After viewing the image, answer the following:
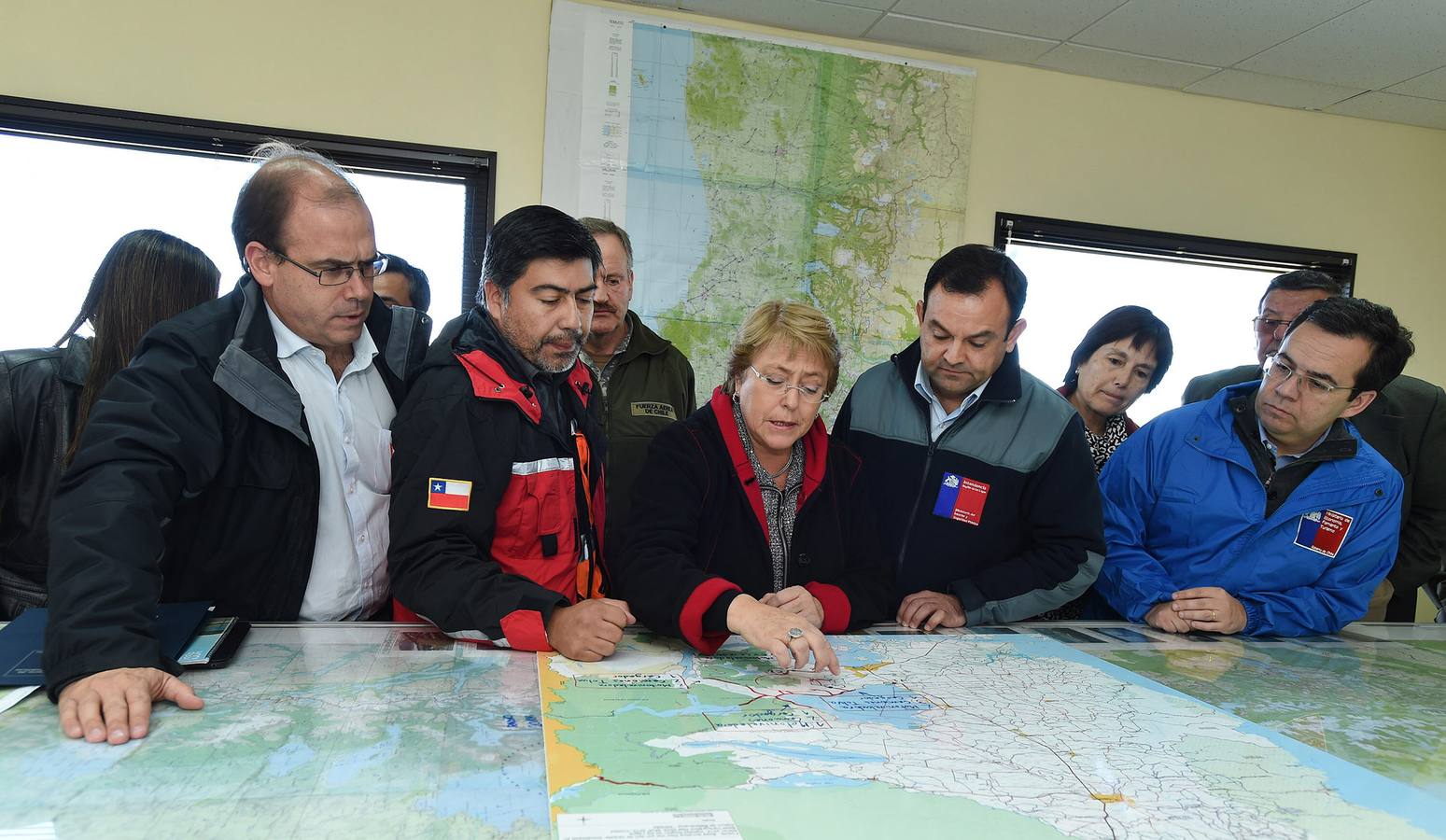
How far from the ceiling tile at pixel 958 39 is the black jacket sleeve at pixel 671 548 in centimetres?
272

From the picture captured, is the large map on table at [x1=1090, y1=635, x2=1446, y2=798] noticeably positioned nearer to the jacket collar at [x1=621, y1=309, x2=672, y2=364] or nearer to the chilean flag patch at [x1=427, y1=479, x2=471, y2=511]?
the chilean flag patch at [x1=427, y1=479, x2=471, y2=511]

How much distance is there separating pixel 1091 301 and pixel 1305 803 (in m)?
3.63

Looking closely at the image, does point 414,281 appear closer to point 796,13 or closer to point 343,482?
point 343,482

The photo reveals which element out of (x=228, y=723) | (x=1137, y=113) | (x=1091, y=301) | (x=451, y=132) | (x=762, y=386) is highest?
(x=1137, y=113)

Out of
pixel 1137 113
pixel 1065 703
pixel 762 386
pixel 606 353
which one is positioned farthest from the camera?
pixel 1137 113

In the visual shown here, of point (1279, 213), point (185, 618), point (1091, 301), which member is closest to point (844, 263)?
point (1091, 301)

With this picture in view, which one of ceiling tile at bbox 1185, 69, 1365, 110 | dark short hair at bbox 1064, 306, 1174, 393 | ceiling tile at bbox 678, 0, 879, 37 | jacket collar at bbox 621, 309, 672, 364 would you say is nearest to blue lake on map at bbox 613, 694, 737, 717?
jacket collar at bbox 621, 309, 672, 364

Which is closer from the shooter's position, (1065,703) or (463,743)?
(463,743)

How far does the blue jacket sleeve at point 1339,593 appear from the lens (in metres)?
1.81

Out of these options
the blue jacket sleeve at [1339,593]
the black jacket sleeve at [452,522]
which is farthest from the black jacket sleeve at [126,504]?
the blue jacket sleeve at [1339,593]

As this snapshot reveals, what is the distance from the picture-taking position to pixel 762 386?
1579mm

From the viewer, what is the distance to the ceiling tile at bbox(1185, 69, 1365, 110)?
13.1ft

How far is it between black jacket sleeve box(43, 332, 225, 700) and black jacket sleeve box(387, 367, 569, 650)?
0.88 feet

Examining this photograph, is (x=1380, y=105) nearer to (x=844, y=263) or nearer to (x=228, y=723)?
(x=844, y=263)
